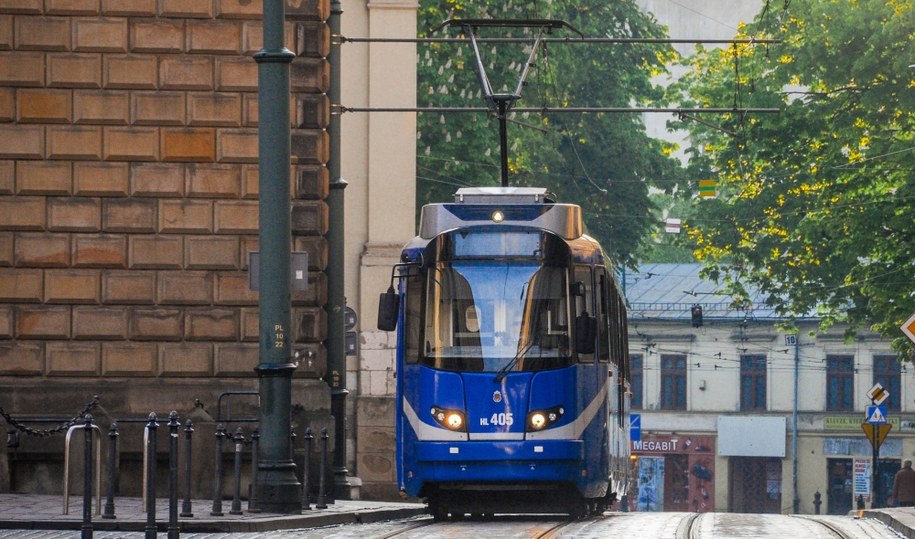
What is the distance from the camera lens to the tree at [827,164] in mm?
39875

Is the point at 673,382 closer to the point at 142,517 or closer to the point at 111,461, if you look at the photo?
the point at 142,517

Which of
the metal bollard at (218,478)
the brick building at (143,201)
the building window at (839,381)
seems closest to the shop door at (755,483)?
the building window at (839,381)

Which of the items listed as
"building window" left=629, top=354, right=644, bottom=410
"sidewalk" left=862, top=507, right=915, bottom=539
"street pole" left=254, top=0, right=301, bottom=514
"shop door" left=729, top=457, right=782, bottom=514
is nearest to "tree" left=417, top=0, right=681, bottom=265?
"sidewalk" left=862, top=507, right=915, bottom=539

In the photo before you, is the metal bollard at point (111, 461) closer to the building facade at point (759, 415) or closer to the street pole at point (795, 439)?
the building facade at point (759, 415)

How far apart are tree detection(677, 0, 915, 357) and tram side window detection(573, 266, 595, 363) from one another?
18.3m

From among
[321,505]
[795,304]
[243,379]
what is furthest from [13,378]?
[795,304]

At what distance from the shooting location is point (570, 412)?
19.3 meters

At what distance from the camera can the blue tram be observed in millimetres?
19172

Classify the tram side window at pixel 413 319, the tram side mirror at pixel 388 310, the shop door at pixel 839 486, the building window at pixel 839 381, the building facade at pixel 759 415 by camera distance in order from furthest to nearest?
the building window at pixel 839 381 < the building facade at pixel 759 415 < the shop door at pixel 839 486 < the tram side window at pixel 413 319 < the tram side mirror at pixel 388 310

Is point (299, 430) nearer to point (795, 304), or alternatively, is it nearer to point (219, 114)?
point (219, 114)

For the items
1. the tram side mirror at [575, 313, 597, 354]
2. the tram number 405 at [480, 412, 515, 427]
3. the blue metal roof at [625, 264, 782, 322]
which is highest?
the blue metal roof at [625, 264, 782, 322]

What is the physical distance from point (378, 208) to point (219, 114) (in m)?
10.4

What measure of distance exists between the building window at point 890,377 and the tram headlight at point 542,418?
172 ft

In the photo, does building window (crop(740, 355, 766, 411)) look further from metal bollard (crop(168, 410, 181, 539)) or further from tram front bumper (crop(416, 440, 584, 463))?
metal bollard (crop(168, 410, 181, 539))
